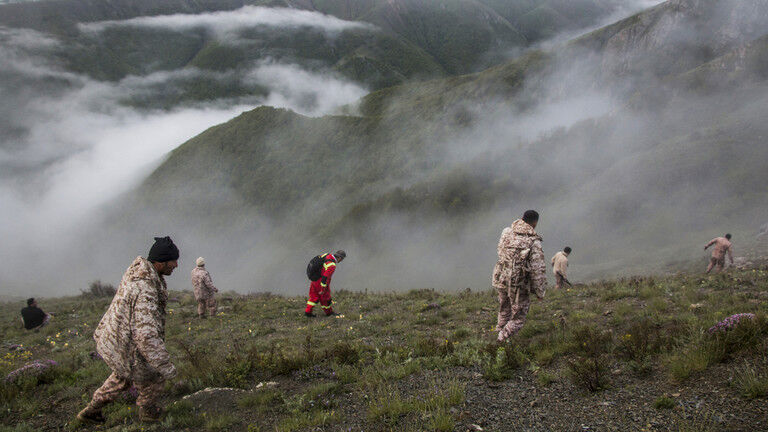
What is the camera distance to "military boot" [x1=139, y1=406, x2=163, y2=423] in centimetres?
486

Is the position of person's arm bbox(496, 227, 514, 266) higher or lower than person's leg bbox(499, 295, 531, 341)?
higher

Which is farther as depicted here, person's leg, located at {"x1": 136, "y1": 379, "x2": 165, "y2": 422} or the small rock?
the small rock

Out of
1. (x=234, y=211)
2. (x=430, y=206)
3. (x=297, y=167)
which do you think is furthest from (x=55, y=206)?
(x=430, y=206)

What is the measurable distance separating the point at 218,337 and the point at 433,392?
303 inches

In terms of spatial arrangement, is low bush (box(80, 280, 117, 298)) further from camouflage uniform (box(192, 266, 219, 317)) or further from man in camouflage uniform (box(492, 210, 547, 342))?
man in camouflage uniform (box(492, 210, 547, 342))

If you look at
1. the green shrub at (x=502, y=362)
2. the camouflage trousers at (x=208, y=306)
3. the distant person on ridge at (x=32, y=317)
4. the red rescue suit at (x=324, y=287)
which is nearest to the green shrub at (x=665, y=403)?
the green shrub at (x=502, y=362)

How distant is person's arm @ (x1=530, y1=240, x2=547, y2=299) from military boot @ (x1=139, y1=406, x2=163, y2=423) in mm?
5783

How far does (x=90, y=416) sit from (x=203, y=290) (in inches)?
344

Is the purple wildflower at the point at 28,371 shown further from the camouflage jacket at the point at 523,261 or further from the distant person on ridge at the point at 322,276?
the camouflage jacket at the point at 523,261

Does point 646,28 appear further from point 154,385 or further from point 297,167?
point 154,385

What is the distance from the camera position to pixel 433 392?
4930 mm

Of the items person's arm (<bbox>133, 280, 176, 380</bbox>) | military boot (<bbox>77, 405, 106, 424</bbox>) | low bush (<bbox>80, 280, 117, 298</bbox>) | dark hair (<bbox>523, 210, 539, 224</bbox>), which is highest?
dark hair (<bbox>523, 210, 539, 224</bbox>)

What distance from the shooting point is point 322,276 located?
11.9 metres

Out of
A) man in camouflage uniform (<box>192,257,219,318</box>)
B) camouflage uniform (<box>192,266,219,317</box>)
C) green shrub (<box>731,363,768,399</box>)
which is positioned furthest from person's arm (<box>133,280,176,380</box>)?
man in camouflage uniform (<box>192,257,219,318</box>)
